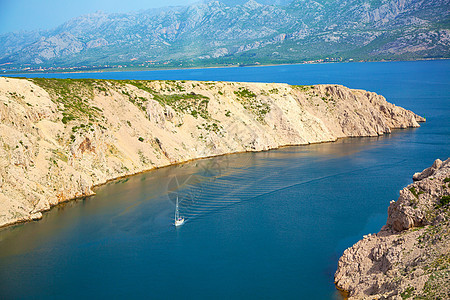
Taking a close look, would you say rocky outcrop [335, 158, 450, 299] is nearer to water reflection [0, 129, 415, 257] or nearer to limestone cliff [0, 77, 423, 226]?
water reflection [0, 129, 415, 257]

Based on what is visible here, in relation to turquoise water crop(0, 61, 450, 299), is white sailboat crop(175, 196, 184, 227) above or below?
above

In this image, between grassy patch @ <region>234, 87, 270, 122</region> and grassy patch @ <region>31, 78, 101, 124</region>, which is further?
grassy patch @ <region>234, 87, 270, 122</region>

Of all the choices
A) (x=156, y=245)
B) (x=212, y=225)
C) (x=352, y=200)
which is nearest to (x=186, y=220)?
(x=212, y=225)

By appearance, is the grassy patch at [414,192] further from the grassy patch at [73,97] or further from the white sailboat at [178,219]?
the grassy patch at [73,97]

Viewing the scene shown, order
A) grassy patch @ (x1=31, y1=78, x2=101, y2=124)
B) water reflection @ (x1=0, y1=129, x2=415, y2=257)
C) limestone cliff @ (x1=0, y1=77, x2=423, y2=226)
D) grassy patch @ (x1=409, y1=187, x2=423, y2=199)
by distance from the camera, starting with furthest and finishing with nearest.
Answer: grassy patch @ (x1=31, y1=78, x2=101, y2=124) → limestone cliff @ (x1=0, y1=77, x2=423, y2=226) → water reflection @ (x1=0, y1=129, x2=415, y2=257) → grassy patch @ (x1=409, y1=187, x2=423, y2=199)

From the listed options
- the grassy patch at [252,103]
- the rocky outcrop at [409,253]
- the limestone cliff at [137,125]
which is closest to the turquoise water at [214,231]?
the rocky outcrop at [409,253]

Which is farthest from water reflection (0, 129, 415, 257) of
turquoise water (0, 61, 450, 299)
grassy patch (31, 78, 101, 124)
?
grassy patch (31, 78, 101, 124)
